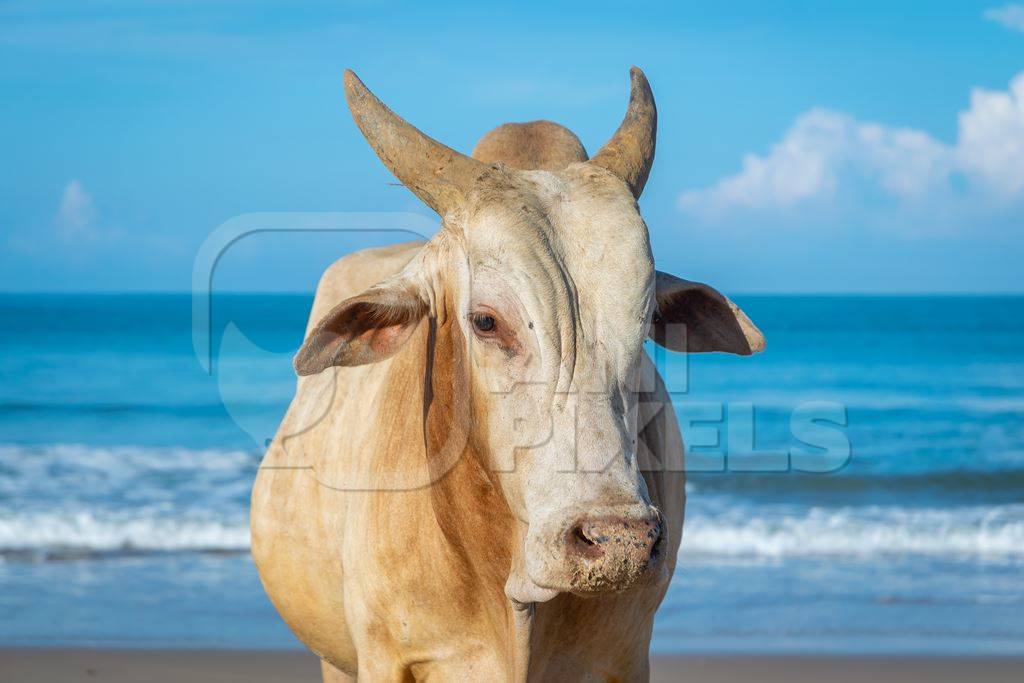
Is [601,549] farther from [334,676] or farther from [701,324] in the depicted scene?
[334,676]

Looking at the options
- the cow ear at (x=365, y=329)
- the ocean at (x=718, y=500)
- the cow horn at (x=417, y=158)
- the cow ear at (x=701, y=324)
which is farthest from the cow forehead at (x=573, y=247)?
the ocean at (x=718, y=500)

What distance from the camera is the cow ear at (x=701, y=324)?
3.63m

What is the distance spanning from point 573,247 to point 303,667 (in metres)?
5.17

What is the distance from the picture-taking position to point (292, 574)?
462cm

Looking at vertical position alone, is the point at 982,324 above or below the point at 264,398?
above

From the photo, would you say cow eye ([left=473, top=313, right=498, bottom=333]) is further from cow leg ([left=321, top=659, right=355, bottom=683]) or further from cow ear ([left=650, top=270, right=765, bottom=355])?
cow leg ([left=321, top=659, right=355, bottom=683])

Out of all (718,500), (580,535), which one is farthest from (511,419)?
(718,500)

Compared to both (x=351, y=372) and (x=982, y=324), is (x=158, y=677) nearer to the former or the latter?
(x=351, y=372)

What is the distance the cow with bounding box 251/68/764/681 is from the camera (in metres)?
2.92

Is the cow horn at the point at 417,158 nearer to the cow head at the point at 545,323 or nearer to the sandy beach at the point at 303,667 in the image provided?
the cow head at the point at 545,323

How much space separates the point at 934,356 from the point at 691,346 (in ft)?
93.9

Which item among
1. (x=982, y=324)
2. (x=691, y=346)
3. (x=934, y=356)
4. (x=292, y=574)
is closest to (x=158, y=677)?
(x=292, y=574)

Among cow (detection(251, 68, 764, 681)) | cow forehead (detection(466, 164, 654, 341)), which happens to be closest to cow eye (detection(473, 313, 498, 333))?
cow (detection(251, 68, 764, 681))

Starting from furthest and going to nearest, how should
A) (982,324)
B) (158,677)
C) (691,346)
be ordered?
(982,324) → (158,677) → (691,346)
